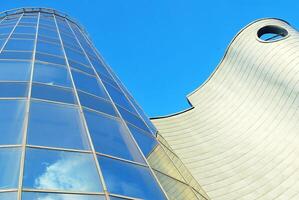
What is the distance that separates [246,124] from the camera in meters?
20.3

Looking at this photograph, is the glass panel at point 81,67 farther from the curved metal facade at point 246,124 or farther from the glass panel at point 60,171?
the curved metal facade at point 246,124

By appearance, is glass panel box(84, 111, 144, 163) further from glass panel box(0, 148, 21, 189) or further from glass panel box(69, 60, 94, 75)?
glass panel box(69, 60, 94, 75)

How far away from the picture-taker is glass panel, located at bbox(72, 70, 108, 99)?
36.6 feet

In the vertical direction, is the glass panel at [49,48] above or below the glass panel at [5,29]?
below

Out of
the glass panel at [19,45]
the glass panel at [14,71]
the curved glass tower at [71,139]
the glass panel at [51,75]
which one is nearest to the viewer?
the curved glass tower at [71,139]

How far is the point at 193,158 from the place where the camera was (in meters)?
18.4

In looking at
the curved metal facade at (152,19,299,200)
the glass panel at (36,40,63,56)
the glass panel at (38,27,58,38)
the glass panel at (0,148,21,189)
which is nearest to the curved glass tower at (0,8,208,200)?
the glass panel at (0,148,21,189)

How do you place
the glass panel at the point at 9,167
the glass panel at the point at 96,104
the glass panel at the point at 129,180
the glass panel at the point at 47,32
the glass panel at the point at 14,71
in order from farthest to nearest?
the glass panel at the point at 47,32
the glass panel at the point at 14,71
the glass panel at the point at 96,104
the glass panel at the point at 129,180
the glass panel at the point at 9,167

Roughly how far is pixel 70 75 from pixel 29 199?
6.12 m

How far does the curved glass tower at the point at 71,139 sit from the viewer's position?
261 inches

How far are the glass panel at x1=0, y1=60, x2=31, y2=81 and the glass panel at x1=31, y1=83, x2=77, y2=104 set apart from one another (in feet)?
2.08

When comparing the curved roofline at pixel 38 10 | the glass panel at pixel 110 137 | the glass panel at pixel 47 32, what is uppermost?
the curved roofline at pixel 38 10

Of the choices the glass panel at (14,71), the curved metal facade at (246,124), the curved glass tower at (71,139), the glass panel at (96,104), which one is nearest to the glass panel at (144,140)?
the curved glass tower at (71,139)

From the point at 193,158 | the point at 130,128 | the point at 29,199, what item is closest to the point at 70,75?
the point at 130,128
